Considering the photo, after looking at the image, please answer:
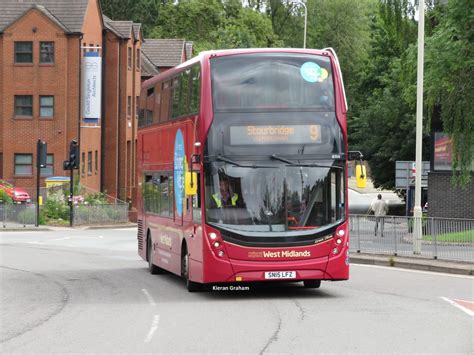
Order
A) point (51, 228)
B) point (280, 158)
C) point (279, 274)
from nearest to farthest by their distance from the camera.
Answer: point (279, 274), point (280, 158), point (51, 228)

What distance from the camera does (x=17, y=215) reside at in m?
52.6

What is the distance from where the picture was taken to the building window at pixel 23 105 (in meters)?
60.9

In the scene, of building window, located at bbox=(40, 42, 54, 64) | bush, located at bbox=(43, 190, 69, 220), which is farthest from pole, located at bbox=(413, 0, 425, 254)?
building window, located at bbox=(40, 42, 54, 64)

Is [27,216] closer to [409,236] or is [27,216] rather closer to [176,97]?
[409,236]

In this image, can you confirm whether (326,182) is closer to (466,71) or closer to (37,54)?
(466,71)

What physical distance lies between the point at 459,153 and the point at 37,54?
3120cm

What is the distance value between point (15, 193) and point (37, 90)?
23.2ft

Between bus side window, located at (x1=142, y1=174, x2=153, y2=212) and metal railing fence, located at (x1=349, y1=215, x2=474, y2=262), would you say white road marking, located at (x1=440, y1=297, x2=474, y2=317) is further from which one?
bus side window, located at (x1=142, y1=174, x2=153, y2=212)

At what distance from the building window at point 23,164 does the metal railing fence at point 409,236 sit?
3367 cm

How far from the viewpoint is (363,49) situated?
319 feet

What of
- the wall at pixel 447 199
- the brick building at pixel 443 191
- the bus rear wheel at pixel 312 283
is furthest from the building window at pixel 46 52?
the bus rear wheel at pixel 312 283

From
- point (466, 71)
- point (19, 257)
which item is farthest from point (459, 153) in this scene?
point (19, 257)

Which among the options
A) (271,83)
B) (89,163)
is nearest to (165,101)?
(271,83)

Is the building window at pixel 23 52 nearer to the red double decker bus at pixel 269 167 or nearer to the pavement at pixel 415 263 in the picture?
the pavement at pixel 415 263
